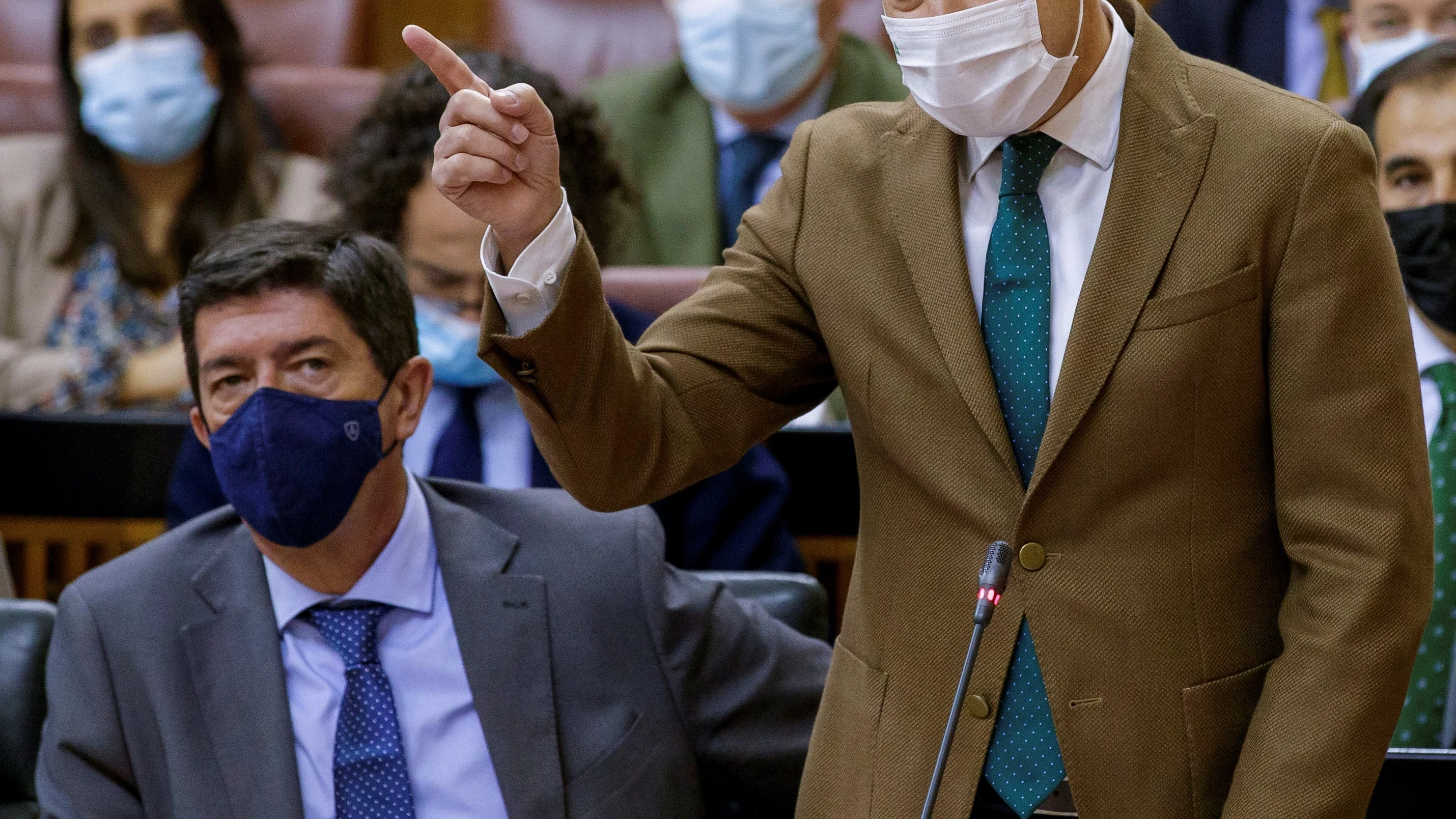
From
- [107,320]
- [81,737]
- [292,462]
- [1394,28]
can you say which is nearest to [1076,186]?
[292,462]

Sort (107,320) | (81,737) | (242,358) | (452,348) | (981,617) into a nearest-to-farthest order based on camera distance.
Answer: (981,617), (81,737), (242,358), (452,348), (107,320)

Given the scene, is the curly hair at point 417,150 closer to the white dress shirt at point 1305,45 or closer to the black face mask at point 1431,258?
the black face mask at point 1431,258

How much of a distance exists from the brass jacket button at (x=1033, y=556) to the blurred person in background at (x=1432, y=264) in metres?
1.00

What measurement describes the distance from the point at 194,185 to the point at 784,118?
3.37 feet

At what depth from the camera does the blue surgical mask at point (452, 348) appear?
2.27 meters

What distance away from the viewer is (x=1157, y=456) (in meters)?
1.11

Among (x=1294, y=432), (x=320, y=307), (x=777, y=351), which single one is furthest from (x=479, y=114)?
(x=320, y=307)

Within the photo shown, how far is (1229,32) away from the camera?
10.6ft

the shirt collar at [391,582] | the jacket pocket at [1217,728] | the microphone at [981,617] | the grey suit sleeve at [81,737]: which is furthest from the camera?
the shirt collar at [391,582]

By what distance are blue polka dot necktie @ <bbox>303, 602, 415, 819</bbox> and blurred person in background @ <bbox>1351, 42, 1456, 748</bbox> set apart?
3.55 ft

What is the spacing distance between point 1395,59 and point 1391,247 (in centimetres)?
155

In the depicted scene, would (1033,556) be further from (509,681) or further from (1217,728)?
(509,681)

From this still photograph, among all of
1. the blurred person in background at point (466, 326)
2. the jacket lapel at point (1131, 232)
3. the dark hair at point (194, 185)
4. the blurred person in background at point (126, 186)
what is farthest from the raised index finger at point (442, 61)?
the dark hair at point (194, 185)

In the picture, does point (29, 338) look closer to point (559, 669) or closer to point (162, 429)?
point (162, 429)
